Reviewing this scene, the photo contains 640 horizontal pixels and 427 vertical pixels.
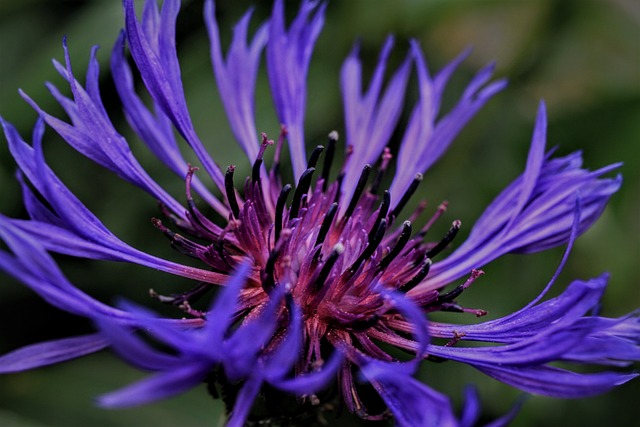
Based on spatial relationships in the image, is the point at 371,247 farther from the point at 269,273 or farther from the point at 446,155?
the point at 446,155

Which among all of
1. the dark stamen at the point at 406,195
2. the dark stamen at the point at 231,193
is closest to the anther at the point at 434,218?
the dark stamen at the point at 406,195

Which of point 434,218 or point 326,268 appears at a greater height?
point 434,218

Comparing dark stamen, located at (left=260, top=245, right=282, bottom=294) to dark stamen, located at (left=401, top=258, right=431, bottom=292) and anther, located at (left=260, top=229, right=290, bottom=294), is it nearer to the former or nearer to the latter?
anther, located at (left=260, top=229, right=290, bottom=294)

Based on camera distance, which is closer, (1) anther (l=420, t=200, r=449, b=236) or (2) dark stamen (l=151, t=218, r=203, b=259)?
(2) dark stamen (l=151, t=218, r=203, b=259)

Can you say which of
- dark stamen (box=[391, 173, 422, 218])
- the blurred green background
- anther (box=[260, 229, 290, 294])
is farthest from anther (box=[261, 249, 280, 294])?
the blurred green background

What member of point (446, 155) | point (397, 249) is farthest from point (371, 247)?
point (446, 155)

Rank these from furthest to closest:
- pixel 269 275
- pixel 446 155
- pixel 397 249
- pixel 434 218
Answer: pixel 446 155
pixel 434 218
pixel 397 249
pixel 269 275
